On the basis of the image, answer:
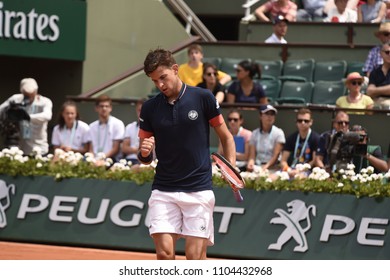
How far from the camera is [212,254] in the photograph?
1182 cm

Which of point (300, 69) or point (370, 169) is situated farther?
point (300, 69)

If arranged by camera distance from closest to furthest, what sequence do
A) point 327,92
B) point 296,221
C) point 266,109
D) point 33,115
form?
point 296,221
point 266,109
point 33,115
point 327,92

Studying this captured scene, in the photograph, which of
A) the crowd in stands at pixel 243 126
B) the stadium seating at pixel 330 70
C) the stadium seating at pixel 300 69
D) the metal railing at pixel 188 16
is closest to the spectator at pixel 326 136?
the crowd in stands at pixel 243 126

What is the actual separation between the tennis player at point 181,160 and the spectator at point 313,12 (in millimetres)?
10625

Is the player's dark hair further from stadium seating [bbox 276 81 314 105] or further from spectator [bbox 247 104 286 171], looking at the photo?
stadium seating [bbox 276 81 314 105]

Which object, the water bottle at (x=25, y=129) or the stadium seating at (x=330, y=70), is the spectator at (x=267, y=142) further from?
the water bottle at (x=25, y=129)

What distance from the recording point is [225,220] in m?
11.7

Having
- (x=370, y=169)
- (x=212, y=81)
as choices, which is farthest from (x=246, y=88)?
(x=370, y=169)

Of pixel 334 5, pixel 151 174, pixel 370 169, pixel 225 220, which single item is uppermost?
pixel 334 5

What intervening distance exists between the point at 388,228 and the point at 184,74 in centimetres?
482

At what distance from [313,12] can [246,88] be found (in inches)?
170

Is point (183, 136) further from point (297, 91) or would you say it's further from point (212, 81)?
point (297, 91)
